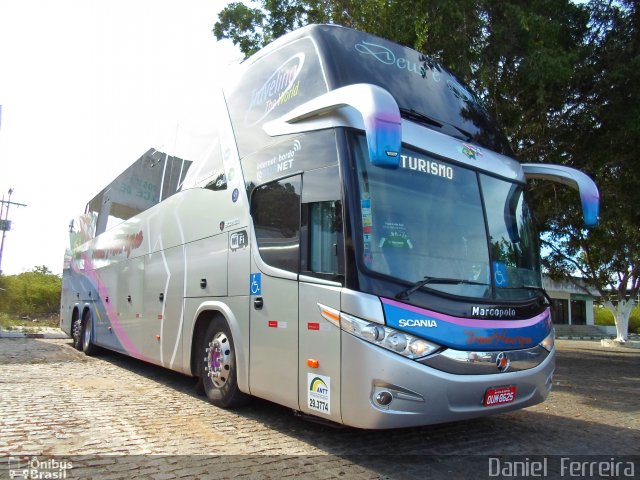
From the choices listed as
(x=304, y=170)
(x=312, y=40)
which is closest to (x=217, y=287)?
(x=304, y=170)

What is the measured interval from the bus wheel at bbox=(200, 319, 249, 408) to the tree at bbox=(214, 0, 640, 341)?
234 inches

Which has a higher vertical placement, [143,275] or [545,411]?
[143,275]

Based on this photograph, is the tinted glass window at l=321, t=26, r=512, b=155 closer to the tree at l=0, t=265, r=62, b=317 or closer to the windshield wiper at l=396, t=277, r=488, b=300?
the windshield wiper at l=396, t=277, r=488, b=300

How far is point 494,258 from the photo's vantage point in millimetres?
5074

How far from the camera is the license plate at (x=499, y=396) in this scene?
15.2 feet

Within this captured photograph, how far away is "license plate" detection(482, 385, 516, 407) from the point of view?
15.2ft

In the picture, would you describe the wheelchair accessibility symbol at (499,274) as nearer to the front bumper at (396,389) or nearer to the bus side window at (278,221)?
the front bumper at (396,389)

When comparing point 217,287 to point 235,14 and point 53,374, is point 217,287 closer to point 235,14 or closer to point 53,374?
point 53,374

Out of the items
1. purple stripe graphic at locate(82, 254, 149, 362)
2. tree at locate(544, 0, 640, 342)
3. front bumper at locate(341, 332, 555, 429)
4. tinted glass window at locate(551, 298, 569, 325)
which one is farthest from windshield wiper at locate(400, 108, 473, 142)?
tinted glass window at locate(551, 298, 569, 325)

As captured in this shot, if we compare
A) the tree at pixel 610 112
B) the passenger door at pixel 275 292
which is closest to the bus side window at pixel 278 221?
the passenger door at pixel 275 292

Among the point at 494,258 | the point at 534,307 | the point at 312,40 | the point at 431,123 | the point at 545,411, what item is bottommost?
the point at 545,411

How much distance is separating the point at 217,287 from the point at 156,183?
3483mm

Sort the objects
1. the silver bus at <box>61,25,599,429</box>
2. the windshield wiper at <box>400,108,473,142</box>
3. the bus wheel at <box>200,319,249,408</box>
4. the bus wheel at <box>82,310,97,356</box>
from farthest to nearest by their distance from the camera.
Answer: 1. the bus wheel at <box>82,310,97,356</box>
2. the bus wheel at <box>200,319,249,408</box>
3. the windshield wiper at <box>400,108,473,142</box>
4. the silver bus at <box>61,25,599,429</box>

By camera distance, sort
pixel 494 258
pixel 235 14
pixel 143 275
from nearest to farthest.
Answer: pixel 494 258 < pixel 143 275 < pixel 235 14
